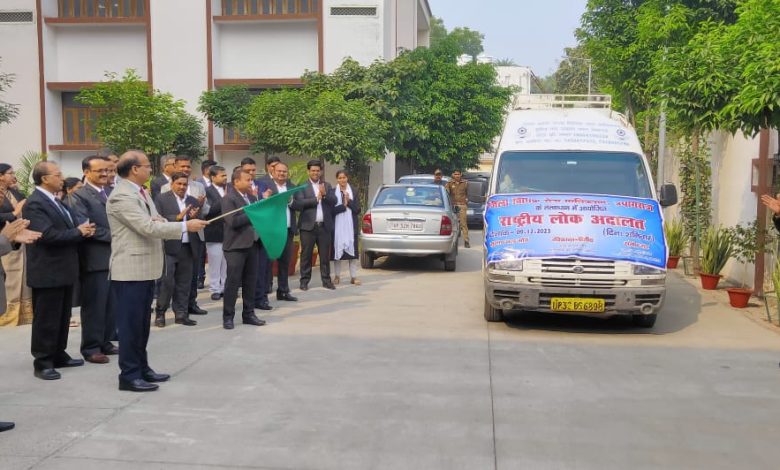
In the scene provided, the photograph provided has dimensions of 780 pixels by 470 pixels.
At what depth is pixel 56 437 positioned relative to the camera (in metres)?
5.16

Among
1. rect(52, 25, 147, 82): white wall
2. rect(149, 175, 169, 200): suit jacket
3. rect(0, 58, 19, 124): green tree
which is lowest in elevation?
rect(149, 175, 169, 200): suit jacket

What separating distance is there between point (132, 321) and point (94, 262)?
4.34 ft

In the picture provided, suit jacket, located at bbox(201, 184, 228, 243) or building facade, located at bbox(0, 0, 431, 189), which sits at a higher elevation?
building facade, located at bbox(0, 0, 431, 189)

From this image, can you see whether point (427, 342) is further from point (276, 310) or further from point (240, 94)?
point (240, 94)

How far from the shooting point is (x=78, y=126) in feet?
85.5

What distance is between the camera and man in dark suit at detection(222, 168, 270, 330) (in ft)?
28.8

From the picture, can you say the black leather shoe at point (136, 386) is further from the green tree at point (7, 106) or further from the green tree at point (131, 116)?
the green tree at point (7, 106)

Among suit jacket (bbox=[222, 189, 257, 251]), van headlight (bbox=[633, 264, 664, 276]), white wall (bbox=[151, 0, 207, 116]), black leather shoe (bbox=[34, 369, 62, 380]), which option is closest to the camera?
black leather shoe (bbox=[34, 369, 62, 380])

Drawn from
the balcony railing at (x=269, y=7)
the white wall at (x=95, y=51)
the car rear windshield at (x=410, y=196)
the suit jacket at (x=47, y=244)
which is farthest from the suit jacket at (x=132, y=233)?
the white wall at (x=95, y=51)

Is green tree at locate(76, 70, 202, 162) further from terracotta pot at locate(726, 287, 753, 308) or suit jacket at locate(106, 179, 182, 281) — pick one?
terracotta pot at locate(726, 287, 753, 308)

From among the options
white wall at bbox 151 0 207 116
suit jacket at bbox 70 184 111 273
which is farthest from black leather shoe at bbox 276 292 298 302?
white wall at bbox 151 0 207 116

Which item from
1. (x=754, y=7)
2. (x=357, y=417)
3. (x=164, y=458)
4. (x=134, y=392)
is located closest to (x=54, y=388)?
(x=134, y=392)

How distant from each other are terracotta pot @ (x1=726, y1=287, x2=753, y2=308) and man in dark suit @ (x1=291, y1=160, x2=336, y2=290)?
5.82 metres

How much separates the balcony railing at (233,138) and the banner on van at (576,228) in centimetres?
1738
